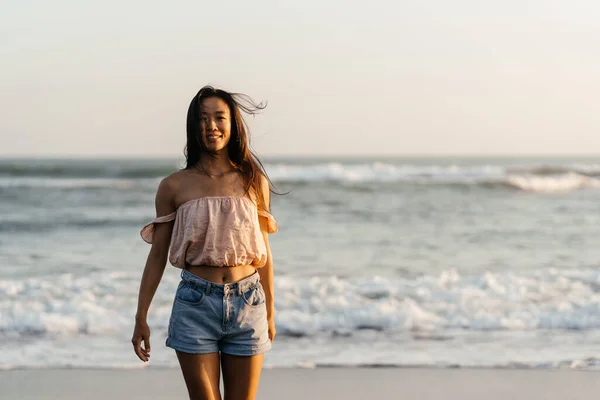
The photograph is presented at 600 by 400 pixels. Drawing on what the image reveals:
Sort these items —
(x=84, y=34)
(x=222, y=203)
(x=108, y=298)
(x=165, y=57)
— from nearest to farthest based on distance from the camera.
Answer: (x=222, y=203)
(x=108, y=298)
(x=165, y=57)
(x=84, y=34)

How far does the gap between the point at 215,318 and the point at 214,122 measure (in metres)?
0.68

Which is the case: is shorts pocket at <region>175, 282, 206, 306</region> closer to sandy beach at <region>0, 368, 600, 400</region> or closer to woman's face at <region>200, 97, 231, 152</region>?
woman's face at <region>200, 97, 231, 152</region>

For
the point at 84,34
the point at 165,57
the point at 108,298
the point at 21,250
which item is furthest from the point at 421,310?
the point at 84,34

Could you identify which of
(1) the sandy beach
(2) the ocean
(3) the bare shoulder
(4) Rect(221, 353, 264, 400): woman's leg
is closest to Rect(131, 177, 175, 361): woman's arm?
(3) the bare shoulder

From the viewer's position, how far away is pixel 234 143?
2.84 metres

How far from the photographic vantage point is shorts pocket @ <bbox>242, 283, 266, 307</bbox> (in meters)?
2.71

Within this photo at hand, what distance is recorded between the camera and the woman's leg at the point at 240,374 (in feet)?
9.01

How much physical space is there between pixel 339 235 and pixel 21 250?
4.60m

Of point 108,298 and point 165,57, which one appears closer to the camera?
point 108,298

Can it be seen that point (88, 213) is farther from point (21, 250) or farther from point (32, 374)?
point (32, 374)

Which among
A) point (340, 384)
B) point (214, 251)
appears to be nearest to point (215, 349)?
point (214, 251)

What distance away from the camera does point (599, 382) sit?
486 centimetres

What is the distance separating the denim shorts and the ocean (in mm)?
2536

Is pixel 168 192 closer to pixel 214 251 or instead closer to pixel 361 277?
pixel 214 251
